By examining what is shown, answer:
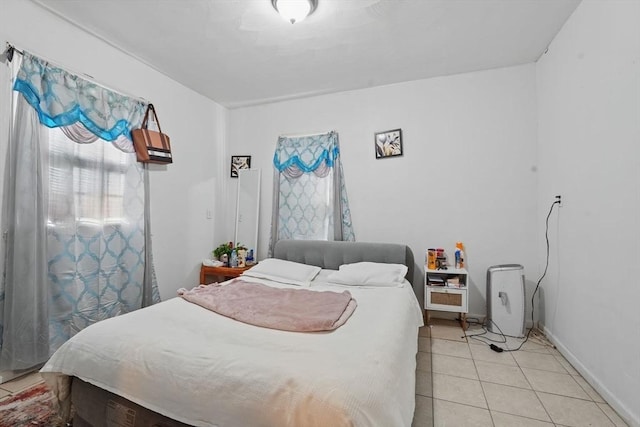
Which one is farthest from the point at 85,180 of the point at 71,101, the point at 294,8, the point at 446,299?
the point at 446,299

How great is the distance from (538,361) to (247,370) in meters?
2.37

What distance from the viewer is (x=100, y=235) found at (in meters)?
2.46

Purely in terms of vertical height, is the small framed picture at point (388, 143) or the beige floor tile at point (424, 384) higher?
the small framed picture at point (388, 143)

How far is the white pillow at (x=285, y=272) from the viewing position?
2822mm

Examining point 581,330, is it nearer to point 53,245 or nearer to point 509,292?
point 509,292

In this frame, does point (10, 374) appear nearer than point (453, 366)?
Yes

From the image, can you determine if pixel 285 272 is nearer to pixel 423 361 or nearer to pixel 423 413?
pixel 423 361

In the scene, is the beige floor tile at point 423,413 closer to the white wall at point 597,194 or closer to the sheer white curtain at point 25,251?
the white wall at point 597,194

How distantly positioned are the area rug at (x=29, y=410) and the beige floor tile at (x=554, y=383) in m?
2.93

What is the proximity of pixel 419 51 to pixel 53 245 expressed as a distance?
3.52 m

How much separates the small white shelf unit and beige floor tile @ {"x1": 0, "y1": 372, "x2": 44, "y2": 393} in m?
3.22

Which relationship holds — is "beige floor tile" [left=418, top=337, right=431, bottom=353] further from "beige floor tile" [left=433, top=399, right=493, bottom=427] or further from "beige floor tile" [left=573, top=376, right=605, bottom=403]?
"beige floor tile" [left=573, top=376, right=605, bottom=403]

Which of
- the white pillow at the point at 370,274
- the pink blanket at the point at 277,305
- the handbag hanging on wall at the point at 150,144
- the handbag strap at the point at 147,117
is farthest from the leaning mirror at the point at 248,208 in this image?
the white pillow at the point at 370,274

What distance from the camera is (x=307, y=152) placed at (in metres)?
3.61
